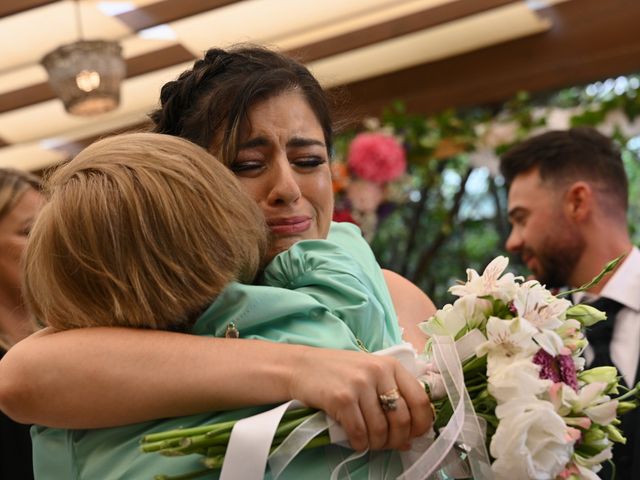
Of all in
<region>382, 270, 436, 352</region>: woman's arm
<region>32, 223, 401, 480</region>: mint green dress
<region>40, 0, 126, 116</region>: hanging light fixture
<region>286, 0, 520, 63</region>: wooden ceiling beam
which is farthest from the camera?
<region>286, 0, 520, 63</region>: wooden ceiling beam

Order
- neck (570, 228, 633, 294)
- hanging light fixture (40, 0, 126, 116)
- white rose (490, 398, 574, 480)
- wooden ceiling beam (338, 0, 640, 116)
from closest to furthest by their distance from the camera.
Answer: white rose (490, 398, 574, 480), neck (570, 228, 633, 294), hanging light fixture (40, 0, 126, 116), wooden ceiling beam (338, 0, 640, 116)

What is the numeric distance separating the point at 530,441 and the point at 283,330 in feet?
1.31

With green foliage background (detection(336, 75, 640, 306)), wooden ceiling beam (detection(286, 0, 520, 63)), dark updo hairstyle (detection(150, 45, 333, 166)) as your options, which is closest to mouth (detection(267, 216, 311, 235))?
dark updo hairstyle (detection(150, 45, 333, 166))

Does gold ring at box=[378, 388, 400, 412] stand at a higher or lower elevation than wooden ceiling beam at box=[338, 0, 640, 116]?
higher

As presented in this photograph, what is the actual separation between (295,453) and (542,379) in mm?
336

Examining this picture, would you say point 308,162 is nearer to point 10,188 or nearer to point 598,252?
point 10,188

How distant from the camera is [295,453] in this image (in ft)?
4.97

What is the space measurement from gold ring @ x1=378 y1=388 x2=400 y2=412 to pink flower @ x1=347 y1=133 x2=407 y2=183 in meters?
3.34

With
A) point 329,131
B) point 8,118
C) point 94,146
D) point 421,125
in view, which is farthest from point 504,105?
point 94,146

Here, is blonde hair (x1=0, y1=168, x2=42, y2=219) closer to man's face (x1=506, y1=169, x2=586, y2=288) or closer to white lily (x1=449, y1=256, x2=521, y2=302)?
man's face (x1=506, y1=169, x2=586, y2=288)

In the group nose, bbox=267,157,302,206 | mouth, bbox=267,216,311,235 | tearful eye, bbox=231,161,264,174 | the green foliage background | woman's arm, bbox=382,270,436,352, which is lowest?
the green foliage background

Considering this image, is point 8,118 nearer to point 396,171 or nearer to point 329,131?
point 396,171

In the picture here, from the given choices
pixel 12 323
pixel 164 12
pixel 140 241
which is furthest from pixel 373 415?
pixel 164 12

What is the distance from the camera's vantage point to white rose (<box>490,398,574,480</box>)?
4.87 feet
